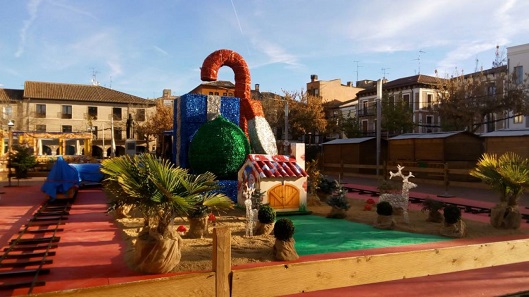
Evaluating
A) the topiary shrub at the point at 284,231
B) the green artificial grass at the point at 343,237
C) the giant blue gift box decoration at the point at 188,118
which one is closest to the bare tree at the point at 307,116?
the giant blue gift box decoration at the point at 188,118

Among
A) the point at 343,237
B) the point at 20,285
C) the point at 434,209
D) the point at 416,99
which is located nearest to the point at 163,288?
the point at 20,285

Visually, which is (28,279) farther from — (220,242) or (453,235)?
(453,235)

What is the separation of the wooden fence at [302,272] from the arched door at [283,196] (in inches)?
334

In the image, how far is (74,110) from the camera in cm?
5131

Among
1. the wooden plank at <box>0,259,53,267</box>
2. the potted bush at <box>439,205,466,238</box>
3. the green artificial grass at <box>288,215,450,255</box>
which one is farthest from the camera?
the potted bush at <box>439,205,466,238</box>

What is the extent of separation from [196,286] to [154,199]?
137 inches

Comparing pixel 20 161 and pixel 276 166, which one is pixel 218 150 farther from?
pixel 20 161

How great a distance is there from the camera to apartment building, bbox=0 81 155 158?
48.6m

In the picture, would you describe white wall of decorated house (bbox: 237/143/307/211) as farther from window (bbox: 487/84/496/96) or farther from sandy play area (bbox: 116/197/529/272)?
window (bbox: 487/84/496/96)

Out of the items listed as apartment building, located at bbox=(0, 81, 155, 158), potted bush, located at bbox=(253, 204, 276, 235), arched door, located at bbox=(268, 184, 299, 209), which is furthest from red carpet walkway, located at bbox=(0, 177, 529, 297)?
apartment building, located at bbox=(0, 81, 155, 158)

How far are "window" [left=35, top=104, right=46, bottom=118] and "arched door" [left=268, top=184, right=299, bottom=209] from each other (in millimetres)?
47604

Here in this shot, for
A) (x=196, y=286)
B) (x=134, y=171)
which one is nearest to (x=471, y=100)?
(x=134, y=171)

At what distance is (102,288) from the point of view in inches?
101

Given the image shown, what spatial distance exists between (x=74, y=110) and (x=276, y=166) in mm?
46850
